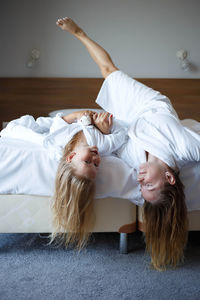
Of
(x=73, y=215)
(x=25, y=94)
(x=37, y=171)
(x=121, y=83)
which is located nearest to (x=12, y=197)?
(x=37, y=171)

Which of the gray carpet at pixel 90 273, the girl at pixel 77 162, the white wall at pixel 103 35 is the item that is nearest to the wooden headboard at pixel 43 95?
the white wall at pixel 103 35

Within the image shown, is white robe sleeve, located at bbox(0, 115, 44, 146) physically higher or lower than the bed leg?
higher

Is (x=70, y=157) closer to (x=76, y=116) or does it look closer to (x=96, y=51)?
(x=76, y=116)

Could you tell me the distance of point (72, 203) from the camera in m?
1.74

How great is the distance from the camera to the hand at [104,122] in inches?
79.2

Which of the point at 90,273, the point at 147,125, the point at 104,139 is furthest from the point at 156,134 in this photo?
the point at 90,273

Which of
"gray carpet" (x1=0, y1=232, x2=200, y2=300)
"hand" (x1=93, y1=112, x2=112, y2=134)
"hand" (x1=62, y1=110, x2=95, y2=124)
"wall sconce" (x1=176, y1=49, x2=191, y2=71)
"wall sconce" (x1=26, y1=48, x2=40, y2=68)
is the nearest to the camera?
"gray carpet" (x1=0, y1=232, x2=200, y2=300)

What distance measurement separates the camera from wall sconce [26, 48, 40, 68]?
3.35 metres

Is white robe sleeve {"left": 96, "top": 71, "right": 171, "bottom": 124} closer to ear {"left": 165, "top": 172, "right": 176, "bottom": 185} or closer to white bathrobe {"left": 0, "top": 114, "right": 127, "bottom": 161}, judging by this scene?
white bathrobe {"left": 0, "top": 114, "right": 127, "bottom": 161}

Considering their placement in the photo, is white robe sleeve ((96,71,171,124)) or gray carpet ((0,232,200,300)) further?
white robe sleeve ((96,71,171,124))

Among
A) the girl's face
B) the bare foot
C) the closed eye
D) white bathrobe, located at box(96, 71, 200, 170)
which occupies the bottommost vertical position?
the closed eye

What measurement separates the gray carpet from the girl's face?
1.37ft

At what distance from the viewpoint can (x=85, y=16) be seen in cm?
340

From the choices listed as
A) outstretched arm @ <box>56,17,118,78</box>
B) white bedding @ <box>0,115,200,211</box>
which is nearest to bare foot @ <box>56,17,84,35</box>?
outstretched arm @ <box>56,17,118,78</box>
